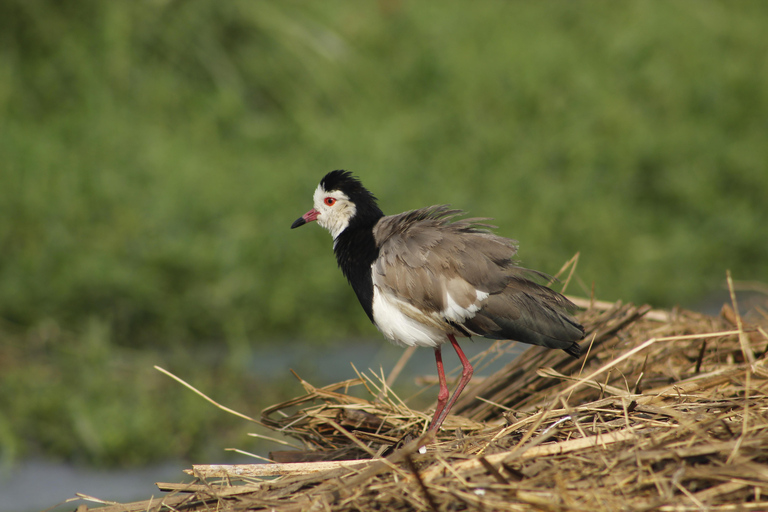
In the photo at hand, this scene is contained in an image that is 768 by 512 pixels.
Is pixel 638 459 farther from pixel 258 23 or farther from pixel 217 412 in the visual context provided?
pixel 258 23

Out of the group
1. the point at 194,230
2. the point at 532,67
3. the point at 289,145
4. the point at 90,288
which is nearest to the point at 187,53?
the point at 289,145

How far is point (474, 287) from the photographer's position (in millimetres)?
3105

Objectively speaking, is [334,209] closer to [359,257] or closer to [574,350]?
[359,257]

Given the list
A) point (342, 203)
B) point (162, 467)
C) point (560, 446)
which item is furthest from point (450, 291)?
point (162, 467)

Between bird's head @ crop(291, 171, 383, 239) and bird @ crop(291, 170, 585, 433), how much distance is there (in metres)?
0.20

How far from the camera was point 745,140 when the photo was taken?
8.36 metres

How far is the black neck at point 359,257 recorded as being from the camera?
10.8 ft

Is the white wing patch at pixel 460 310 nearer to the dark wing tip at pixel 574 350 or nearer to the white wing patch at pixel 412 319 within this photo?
the white wing patch at pixel 412 319

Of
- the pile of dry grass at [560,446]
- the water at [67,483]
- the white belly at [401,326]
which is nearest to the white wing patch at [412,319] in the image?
the white belly at [401,326]

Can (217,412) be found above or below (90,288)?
below

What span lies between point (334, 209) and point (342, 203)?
2.3 inches

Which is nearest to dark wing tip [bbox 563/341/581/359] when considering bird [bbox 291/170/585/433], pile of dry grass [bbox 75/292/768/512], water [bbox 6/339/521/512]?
bird [bbox 291/170/585/433]

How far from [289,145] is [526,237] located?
2461mm

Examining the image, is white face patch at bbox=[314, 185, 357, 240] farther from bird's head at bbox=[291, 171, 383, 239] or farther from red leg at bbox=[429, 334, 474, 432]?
red leg at bbox=[429, 334, 474, 432]
